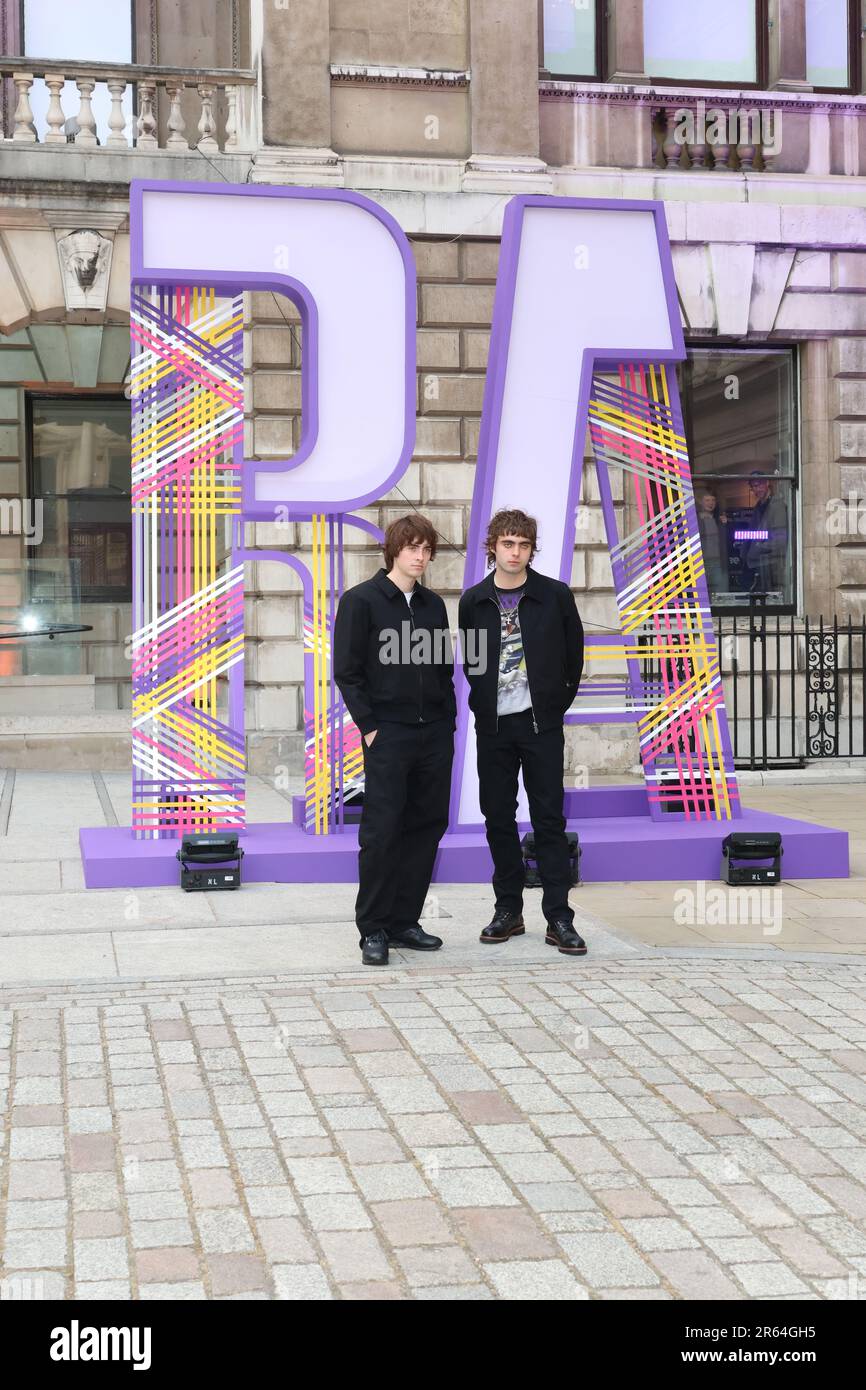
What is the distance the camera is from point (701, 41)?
16703mm

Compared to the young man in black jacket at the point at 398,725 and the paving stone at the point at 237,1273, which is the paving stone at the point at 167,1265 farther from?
the young man in black jacket at the point at 398,725

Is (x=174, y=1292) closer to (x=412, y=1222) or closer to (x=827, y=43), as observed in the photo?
(x=412, y=1222)

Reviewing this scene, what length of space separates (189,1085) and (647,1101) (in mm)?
1476

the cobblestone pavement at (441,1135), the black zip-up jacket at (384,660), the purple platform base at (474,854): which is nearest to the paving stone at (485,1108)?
the cobblestone pavement at (441,1135)

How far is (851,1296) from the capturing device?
12.1 feet

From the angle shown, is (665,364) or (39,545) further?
(39,545)

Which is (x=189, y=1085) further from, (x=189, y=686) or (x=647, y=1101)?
(x=189, y=686)

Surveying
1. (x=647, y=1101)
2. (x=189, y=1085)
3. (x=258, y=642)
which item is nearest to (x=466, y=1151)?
(x=647, y=1101)

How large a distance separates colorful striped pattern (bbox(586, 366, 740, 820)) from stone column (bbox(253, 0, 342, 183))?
20.6 feet

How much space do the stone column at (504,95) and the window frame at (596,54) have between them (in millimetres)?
624

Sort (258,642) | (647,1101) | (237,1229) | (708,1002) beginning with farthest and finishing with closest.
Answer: (258,642), (708,1002), (647,1101), (237,1229)

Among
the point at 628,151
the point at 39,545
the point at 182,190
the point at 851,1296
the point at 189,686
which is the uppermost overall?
the point at 628,151

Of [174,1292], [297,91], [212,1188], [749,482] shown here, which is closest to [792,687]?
[749,482]

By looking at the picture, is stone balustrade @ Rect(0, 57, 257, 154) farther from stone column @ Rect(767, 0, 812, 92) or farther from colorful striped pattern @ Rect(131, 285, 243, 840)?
colorful striped pattern @ Rect(131, 285, 243, 840)
